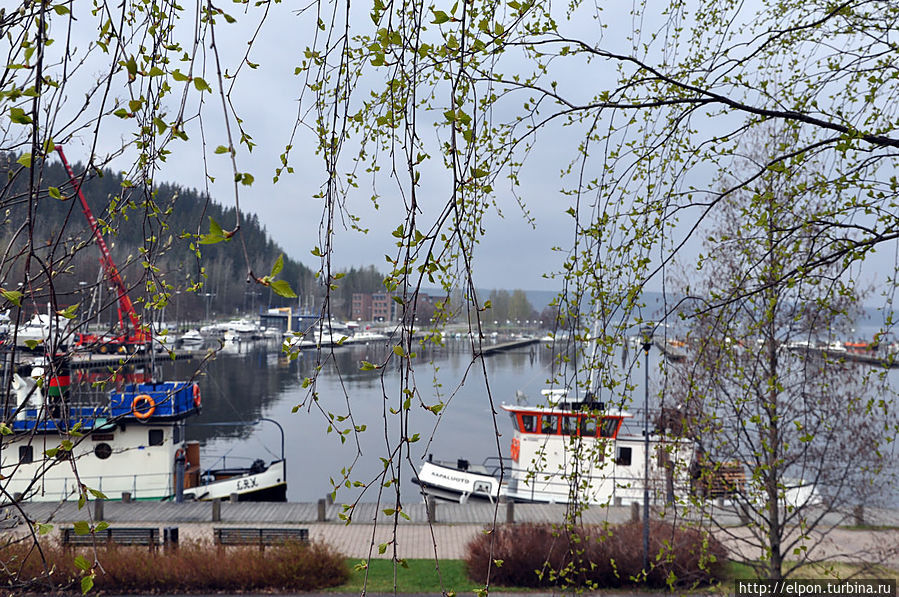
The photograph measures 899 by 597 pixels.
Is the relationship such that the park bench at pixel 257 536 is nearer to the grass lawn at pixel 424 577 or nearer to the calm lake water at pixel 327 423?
the grass lawn at pixel 424 577

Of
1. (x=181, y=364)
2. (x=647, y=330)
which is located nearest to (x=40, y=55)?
(x=647, y=330)

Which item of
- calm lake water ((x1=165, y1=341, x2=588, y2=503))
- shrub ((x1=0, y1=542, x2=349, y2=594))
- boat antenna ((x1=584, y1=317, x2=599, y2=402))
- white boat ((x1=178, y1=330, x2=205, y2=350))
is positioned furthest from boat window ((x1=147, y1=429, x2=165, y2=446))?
white boat ((x1=178, y1=330, x2=205, y2=350))

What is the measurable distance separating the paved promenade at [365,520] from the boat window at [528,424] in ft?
7.89

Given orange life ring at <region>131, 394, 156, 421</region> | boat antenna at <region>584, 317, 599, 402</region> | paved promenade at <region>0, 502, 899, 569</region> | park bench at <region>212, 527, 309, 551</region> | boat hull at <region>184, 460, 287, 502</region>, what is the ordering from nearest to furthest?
orange life ring at <region>131, 394, 156, 421</region> → boat antenna at <region>584, 317, 599, 402</region> → park bench at <region>212, 527, 309, 551</region> → paved promenade at <region>0, 502, 899, 569</region> → boat hull at <region>184, 460, 287, 502</region>

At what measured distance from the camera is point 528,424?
1830 centimetres

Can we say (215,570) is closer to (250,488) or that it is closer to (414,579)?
(414,579)

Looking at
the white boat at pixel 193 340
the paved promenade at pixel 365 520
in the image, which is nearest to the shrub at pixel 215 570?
the paved promenade at pixel 365 520

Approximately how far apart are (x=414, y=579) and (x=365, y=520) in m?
3.18

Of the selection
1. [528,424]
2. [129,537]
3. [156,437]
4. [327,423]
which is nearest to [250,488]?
[156,437]

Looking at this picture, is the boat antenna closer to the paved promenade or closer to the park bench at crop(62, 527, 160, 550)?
the paved promenade

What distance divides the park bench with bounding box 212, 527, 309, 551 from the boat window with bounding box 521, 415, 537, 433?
7.45m

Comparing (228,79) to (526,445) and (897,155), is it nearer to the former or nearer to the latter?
(897,155)

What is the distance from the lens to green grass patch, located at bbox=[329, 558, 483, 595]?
10.4 meters

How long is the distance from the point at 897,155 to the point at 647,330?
4.64 feet
